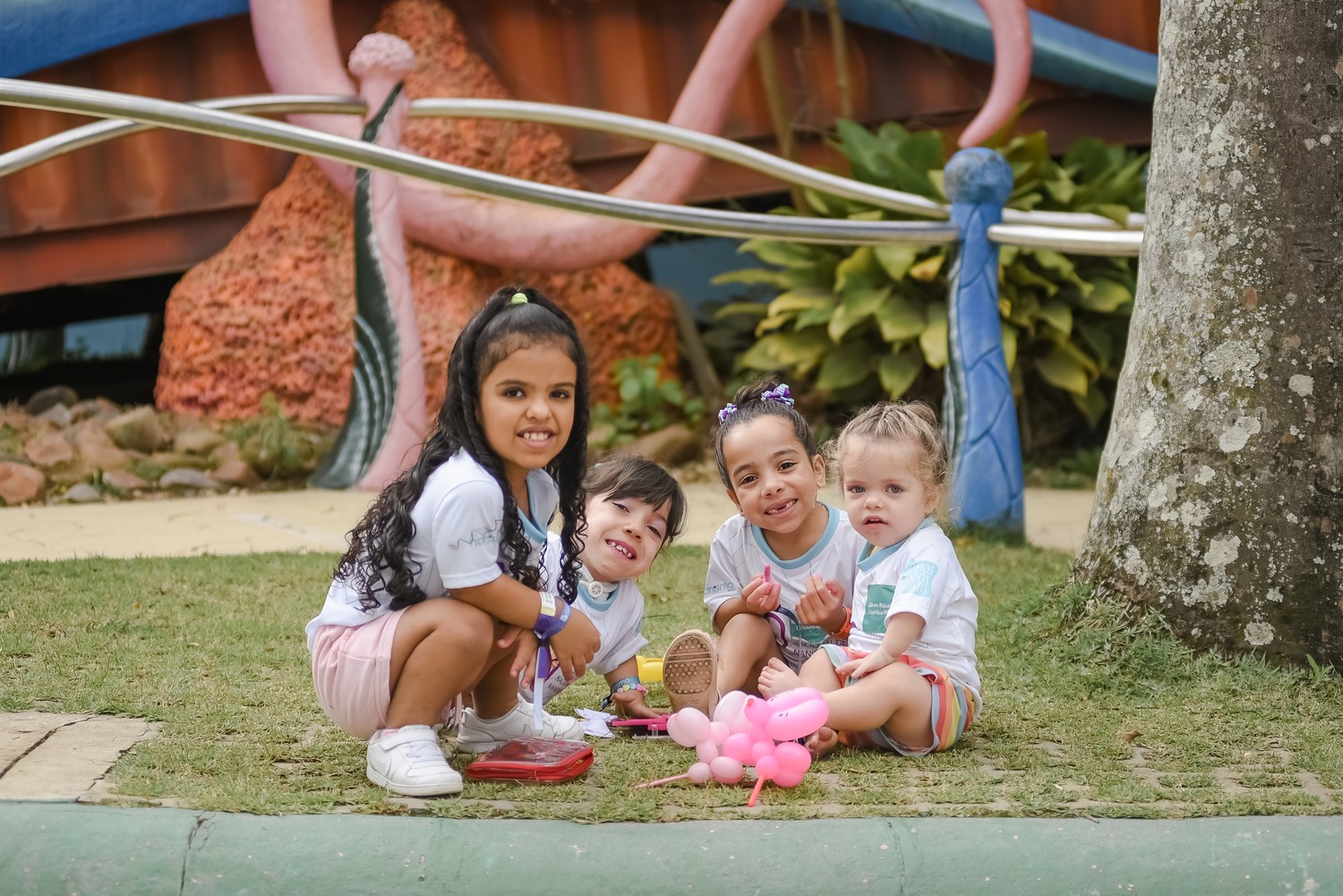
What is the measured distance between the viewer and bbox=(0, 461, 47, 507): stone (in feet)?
19.6

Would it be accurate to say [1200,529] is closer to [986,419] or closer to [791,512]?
[791,512]

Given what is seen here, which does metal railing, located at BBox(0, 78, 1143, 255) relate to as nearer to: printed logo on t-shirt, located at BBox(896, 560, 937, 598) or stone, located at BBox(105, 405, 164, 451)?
stone, located at BBox(105, 405, 164, 451)

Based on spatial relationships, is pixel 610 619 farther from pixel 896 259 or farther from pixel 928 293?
pixel 928 293

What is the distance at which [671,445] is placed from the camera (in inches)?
286

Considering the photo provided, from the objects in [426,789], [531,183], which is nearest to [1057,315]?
[531,183]

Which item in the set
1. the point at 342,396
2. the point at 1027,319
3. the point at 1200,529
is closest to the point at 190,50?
the point at 342,396

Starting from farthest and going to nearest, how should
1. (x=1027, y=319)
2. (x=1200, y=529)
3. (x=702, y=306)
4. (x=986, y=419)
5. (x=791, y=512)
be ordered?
(x=702, y=306) < (x=1027, y=319) < (x=986, y=419) < (x=1200, y=529) < (x=791, y=512)

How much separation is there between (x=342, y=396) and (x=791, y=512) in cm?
449

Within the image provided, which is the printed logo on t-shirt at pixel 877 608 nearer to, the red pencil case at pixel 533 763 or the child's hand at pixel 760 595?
the child's hand at pixel 760 595

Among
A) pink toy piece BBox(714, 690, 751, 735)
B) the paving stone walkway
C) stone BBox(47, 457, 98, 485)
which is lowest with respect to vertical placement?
the paving stone walkway

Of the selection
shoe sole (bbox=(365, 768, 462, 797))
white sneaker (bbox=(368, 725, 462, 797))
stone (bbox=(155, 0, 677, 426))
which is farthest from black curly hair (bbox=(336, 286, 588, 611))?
stone (bbox=(155, 0, 677, 426))

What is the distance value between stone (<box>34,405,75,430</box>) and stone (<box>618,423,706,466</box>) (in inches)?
106

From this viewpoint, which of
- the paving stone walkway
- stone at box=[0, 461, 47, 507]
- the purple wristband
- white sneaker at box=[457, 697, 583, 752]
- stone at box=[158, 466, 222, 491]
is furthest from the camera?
stone at box=[158, 466, 222, 491]

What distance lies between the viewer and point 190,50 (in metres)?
7.34
